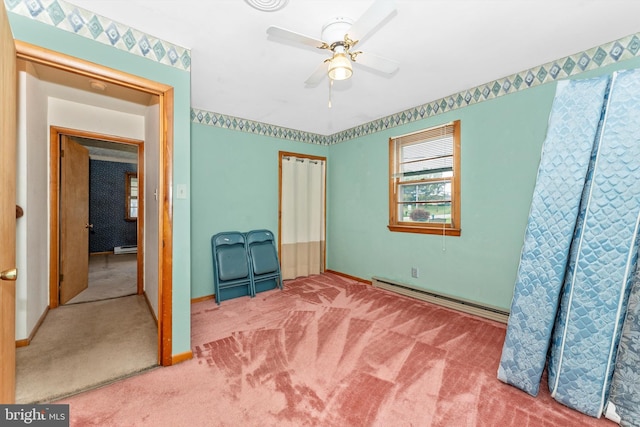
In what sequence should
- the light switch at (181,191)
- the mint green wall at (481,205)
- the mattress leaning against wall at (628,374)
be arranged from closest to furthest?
the mattress leaning against wall at (628,374)
the light switch at (181,191)
the mint green wall at (481,205)

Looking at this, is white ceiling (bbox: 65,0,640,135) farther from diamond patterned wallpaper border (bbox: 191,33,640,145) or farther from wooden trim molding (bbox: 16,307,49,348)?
wooden trim molding (bbox: 16,307,49,348)

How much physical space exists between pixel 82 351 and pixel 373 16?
3.29 meters

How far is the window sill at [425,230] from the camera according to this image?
3.07 metres

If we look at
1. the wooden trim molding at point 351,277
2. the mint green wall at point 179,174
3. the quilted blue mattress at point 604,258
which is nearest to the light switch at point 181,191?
the mint green wall at point 179,174

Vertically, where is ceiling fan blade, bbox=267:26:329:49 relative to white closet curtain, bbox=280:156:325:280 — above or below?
A: above

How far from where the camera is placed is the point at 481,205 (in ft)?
9.36

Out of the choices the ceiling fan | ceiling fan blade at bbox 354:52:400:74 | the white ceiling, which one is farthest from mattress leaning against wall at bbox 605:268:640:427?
the ceiling fan

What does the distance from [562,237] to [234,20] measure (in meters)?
2.63

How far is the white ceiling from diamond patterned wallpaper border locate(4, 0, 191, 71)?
50mm

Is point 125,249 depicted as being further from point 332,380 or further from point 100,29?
point 332,380

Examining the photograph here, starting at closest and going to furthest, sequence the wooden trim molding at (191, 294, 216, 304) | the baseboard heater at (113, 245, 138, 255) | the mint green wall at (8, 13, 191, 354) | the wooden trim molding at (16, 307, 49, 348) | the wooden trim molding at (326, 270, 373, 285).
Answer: the mint green wall at (8, 13, 191, 354)
the wooden trim molding at (16, 307, 49, 348)
the wooden trim molding at (191, 294, 216, 304)
the wooden trim molding at (326, 270, 373, 285)
the baseboard heater at (113, 245, 138, 255)

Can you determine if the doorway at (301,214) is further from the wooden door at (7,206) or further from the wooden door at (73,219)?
the wooden door at (7,206)

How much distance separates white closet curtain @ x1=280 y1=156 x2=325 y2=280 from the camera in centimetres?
424

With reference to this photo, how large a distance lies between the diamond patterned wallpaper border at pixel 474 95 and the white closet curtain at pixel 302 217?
0.48 metres
